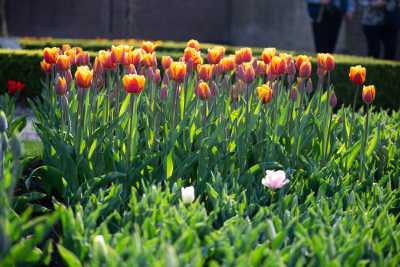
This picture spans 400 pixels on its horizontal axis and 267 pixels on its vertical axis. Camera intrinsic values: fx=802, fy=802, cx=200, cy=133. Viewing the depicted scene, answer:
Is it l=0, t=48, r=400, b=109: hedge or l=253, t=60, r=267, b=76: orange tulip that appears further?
l=0, t=48, r=400, b=109: hedge

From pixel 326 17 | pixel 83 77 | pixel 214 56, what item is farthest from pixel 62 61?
pixel 326 17

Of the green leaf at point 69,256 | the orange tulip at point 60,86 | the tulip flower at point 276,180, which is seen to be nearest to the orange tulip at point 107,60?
the orange tulip at point 60,86

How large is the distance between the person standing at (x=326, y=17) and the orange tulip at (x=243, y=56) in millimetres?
6845

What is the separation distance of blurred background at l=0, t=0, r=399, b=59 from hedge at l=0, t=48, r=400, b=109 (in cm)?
1126

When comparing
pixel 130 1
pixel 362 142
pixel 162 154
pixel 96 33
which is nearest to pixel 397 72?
pixel 362 142

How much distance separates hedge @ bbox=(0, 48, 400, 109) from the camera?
9445 millimetres

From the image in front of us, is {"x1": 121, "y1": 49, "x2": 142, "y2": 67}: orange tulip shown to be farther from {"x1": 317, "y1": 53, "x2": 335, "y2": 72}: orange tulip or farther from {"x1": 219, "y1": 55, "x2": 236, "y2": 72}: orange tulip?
{"x1": 317, "y1": 53, "x2": 335, "y2": 72}: orange tulip

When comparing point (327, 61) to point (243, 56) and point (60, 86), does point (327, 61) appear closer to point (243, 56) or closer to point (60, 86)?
point (243, 56)

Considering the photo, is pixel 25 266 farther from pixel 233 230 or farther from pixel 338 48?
pixel 338 48

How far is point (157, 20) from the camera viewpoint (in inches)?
903

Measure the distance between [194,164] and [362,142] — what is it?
928mm

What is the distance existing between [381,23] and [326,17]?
0.99 metres

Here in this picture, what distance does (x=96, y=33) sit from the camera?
2283 cm

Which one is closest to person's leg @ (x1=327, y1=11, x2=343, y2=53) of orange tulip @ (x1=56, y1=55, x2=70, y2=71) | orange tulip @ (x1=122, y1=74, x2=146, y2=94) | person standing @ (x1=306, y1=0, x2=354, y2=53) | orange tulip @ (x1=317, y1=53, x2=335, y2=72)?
person standing @ (x1=306, y1=0, x2=354, y2=53)
